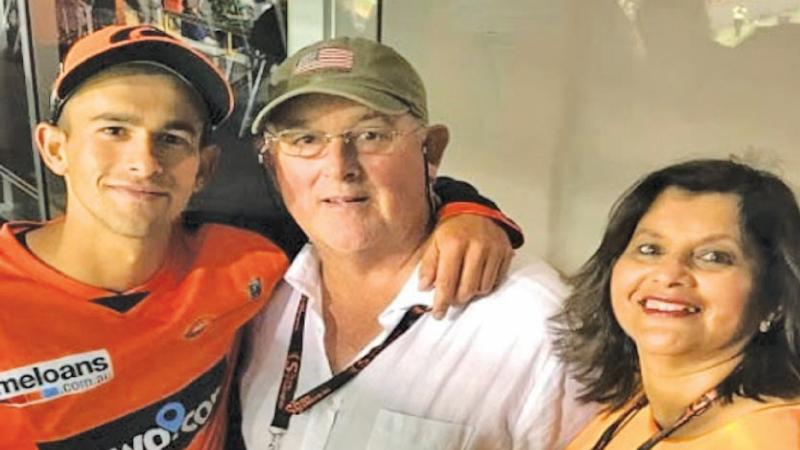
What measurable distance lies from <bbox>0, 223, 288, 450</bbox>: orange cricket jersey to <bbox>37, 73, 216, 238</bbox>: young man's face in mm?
59

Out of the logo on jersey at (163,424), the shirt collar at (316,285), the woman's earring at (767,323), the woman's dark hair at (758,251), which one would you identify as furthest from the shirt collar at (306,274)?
the woman's earring at (767,323)

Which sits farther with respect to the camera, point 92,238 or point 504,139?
point 504,139

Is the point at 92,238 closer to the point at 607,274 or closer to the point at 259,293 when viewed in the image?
the point at 259,293

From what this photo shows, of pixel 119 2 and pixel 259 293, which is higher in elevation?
pixel 119 2

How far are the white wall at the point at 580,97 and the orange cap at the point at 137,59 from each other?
21 centimetres

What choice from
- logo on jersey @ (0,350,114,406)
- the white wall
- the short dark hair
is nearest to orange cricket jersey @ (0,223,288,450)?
logo on jersey @ (0,350,114,406)

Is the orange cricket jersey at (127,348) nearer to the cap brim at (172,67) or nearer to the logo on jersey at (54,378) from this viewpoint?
the logo on jersey at (54,378)

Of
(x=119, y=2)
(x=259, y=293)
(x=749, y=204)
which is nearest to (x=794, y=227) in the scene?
(x=749, y=204)

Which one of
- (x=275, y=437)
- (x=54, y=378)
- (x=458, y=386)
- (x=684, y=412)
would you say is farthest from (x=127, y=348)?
(x=684, y=412)

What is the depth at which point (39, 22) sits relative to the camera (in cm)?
92

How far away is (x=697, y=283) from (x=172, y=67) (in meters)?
0.44

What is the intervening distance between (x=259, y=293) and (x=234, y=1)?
0.27 metres

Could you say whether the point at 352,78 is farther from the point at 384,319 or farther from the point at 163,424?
the point at 163,424

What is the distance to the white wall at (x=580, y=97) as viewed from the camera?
30.6 inches
